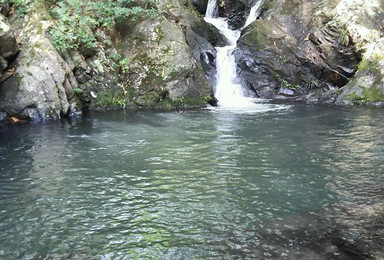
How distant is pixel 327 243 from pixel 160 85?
12479 mm

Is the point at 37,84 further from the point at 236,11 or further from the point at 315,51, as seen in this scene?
the point at 236,11

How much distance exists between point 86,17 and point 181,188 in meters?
11.5

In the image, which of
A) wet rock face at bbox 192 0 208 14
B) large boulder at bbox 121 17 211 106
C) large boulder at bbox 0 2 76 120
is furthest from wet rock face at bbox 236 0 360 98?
large boulder at bbox 0 2 76 120

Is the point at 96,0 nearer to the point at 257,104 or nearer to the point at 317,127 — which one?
the point at 257,104

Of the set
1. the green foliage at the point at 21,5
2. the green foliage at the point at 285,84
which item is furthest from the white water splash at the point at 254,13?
Answer: the green foliage at the point at 21,5

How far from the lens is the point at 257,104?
1683 cm

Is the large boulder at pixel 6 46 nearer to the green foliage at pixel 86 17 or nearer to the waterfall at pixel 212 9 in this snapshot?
the green foliage at pixel 86 17

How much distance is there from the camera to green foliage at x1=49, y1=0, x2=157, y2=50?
47.6 feet

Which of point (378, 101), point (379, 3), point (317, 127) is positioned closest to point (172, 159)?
point (317, 127)

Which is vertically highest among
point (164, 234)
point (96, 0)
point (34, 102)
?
point (96, 0)

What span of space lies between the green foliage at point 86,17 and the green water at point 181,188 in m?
4.90

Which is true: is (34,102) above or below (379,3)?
below

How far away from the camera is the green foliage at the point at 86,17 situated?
14.5 metres

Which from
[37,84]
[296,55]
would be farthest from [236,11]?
[37,84]
